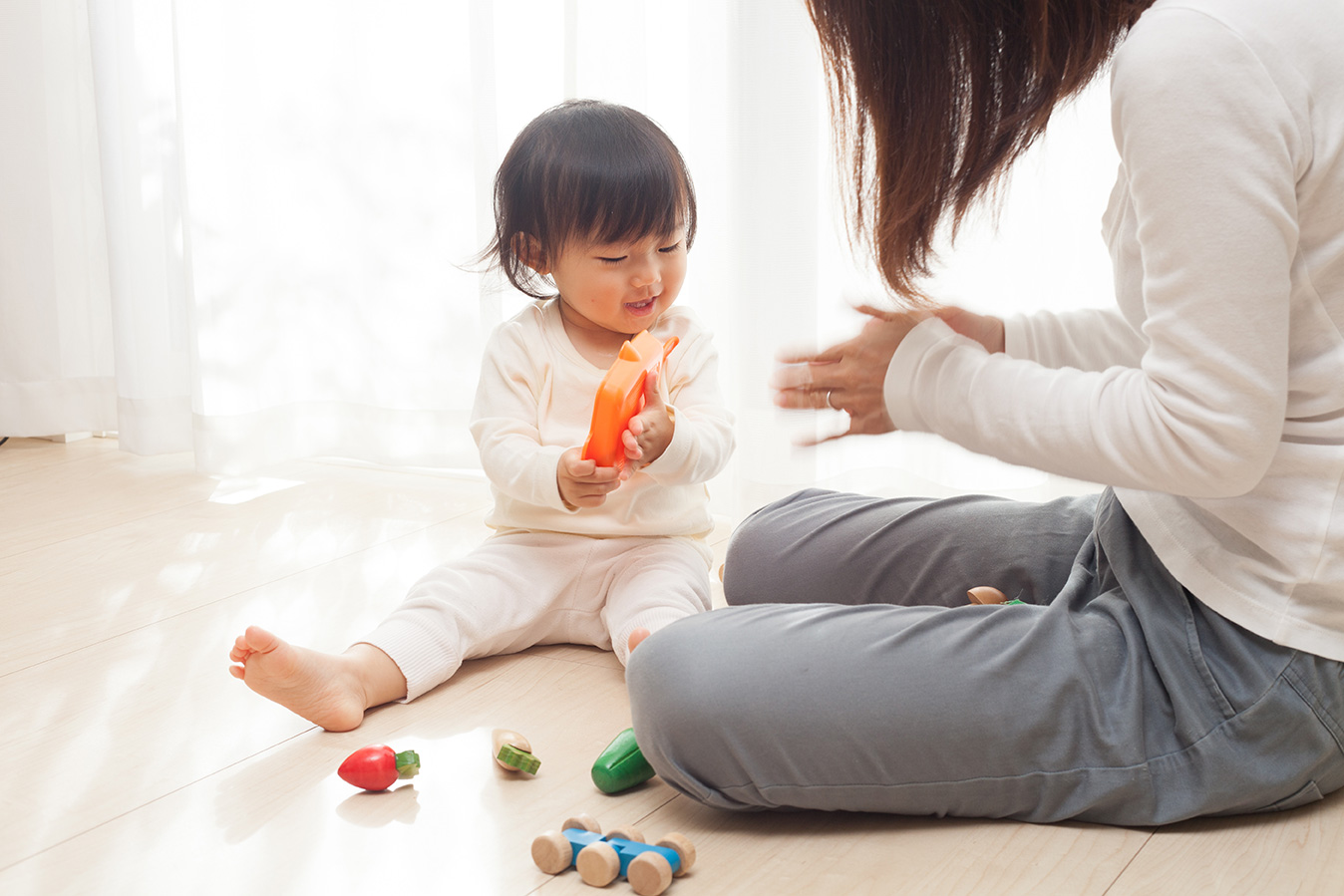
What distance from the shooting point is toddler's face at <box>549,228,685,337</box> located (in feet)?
3.53

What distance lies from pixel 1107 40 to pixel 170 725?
0.77m

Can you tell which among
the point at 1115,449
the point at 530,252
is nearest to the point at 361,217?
the point at 530,252

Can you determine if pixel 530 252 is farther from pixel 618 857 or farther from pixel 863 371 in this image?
pixel 618 857

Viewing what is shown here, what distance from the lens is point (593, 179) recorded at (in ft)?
3.45

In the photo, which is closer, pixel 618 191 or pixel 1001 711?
pixel 1001 711

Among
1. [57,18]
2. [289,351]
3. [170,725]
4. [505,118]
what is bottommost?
[170,725]

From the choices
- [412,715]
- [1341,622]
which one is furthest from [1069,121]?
[412,715]

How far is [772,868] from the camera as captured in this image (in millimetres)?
679

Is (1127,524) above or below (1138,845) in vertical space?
above

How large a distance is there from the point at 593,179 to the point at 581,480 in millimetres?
263

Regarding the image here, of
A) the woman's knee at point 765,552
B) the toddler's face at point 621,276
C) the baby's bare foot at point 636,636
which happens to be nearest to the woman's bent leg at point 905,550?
the woman's knee at point 765,552

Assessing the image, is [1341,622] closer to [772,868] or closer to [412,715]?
[772,868]

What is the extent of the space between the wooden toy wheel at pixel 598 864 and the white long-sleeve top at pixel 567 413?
0.44 meters

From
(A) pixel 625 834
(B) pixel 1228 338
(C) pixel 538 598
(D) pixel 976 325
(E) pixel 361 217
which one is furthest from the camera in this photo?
(E) pixel 361 217
